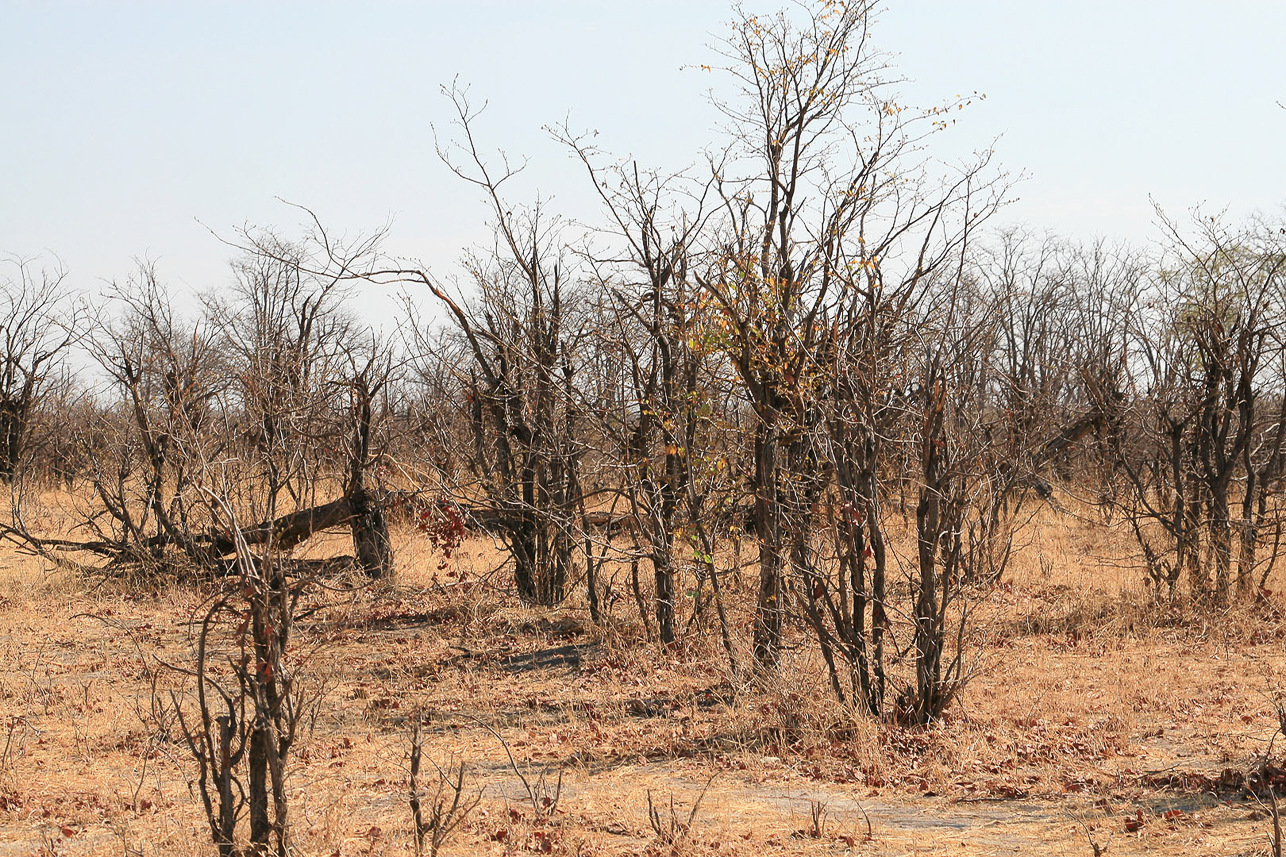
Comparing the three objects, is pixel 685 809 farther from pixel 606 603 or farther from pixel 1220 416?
pixel 1220 416

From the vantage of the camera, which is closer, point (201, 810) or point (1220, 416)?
point (201, 810)

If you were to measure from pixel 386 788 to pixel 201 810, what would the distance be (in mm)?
1078

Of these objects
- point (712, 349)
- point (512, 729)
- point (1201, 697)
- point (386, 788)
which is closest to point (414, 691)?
point (512, 729)

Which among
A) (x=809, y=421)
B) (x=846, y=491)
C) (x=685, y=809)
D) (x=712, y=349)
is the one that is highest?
(x=712, y=349)

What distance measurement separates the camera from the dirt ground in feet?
19.0

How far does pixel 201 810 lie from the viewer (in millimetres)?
6348

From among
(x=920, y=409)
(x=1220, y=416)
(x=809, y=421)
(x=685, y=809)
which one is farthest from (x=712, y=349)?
(x=1220, y=416)

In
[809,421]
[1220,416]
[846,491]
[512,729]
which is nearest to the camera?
[846,491]

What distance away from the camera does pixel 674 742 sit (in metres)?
7.84

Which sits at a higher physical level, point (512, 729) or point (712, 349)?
point (712, 349)

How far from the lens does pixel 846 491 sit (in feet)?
25.2

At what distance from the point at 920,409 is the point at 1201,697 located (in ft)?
10.4

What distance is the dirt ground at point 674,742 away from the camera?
5.79 metres

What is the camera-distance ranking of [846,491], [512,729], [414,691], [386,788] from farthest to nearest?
[414,691] < [512,729] < [846,491] < [386,788]
